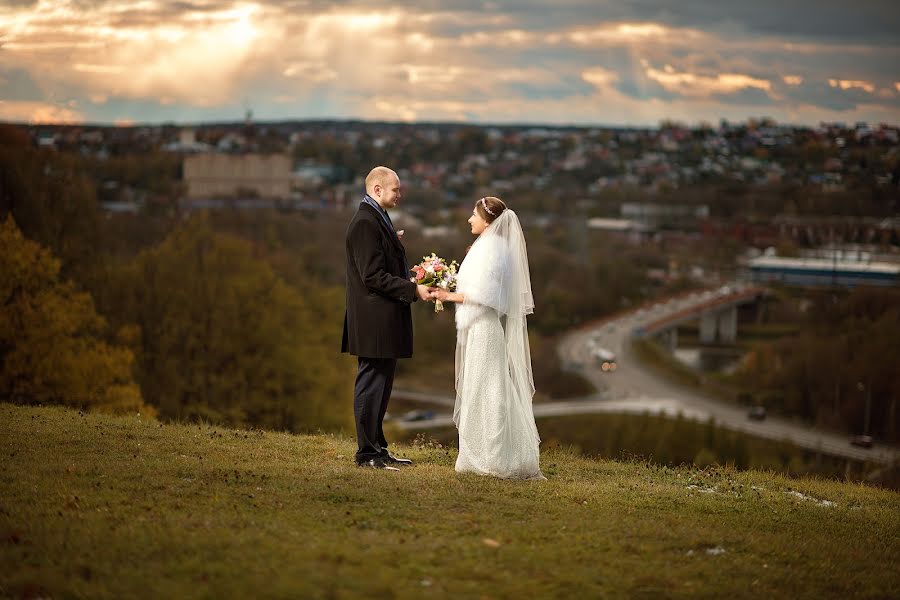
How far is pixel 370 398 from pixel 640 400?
211 feet

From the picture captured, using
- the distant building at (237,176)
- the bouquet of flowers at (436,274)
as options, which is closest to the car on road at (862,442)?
the bouquet of flowers at (436,274)

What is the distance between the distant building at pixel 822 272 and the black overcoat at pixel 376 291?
90.0m

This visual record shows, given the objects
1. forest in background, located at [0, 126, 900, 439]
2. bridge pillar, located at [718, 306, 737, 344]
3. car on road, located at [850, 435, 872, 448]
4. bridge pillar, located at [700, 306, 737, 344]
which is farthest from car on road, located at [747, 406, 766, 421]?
bridge pillar, located at [718, 306, 737, 344]

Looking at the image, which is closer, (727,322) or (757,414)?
(757,414)

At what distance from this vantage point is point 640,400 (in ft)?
240

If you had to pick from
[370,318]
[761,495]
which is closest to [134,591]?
[370,318]

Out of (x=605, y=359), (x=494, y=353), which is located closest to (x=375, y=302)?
(x=494, y=353)

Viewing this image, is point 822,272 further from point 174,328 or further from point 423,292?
point 423,292

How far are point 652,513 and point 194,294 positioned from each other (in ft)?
105

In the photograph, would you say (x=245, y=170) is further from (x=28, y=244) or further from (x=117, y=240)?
(x=28, y=244)

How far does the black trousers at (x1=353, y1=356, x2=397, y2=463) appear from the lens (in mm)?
10297

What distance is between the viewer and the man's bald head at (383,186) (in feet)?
33.2

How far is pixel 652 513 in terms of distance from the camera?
927 cm

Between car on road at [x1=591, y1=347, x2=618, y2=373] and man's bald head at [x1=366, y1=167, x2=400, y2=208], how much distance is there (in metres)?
73.2
